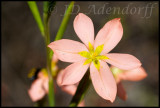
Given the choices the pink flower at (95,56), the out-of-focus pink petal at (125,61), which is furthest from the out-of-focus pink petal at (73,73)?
the out-of-focus pink petal at (125,61)

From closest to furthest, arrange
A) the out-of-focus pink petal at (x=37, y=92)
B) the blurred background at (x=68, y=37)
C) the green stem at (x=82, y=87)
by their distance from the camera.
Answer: the green stem at (x=82, y=87) → the out-of-focus pink petal at (x=37, y=92) → the blurred background at (x=68, y=37)

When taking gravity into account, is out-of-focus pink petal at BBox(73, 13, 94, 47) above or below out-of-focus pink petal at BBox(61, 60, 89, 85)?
above

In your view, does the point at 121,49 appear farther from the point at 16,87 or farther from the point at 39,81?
the point at 39,81

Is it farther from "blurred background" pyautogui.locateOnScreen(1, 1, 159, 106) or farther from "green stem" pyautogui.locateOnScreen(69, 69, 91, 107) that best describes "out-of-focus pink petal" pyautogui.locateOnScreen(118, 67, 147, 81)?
"blurred background" pyautogui.locateOnScreen(1, 1, 159, 106)

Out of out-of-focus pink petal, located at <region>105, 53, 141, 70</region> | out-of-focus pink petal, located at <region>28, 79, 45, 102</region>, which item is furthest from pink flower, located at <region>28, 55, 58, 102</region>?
out-of-focus pink petal, located at <region>105, 53, 141, 70</region>

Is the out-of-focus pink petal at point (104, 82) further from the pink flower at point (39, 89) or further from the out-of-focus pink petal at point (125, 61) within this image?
the pink flower at point (39, 89)

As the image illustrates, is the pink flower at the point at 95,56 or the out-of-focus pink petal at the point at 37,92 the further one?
the out-of-focus pink petal at the point at 37,92

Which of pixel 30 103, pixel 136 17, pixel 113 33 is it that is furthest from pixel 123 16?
pixel 113 33
